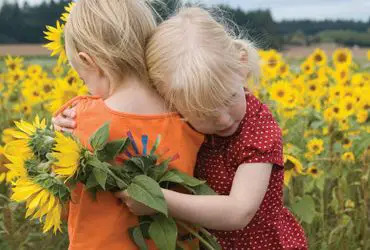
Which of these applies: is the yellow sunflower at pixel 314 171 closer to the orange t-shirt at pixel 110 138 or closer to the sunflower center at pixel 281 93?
the sunflower center at pixel 281 93

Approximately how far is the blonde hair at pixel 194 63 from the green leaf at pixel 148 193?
160mm

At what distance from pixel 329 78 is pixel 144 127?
121 inches

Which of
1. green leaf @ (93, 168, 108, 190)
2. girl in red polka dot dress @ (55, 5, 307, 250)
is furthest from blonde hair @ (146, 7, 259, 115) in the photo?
green leaf @ (93, 168, 108, 190)

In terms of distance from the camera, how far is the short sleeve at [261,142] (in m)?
1.40

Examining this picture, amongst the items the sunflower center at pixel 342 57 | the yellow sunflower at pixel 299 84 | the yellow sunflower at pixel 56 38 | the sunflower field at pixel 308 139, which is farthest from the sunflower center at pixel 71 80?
the sunflower center at pixel 342 57

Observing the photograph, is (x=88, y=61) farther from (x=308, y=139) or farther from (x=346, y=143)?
(x=308, y=139)

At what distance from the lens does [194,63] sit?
1292 mm

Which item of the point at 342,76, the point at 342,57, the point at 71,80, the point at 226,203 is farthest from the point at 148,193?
the point at 342,57

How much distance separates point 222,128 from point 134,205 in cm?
23

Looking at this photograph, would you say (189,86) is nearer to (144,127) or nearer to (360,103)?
(144,127)

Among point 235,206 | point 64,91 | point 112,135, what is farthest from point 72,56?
point 64,91

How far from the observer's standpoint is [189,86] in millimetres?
1288

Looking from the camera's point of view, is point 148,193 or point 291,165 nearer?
point 148,193

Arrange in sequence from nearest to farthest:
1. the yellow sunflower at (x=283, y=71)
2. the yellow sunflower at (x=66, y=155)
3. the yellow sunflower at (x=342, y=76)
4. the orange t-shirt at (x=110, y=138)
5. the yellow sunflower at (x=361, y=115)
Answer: the yellow sunflower at (x=66, y=155) < the orange t-shirt at (x=110, y=138) < the yellow sunflower at (x=361, y=115) < the yellow sunflower at (x=342, y=76) < the yellow sunflower at (x=283, y=71)
